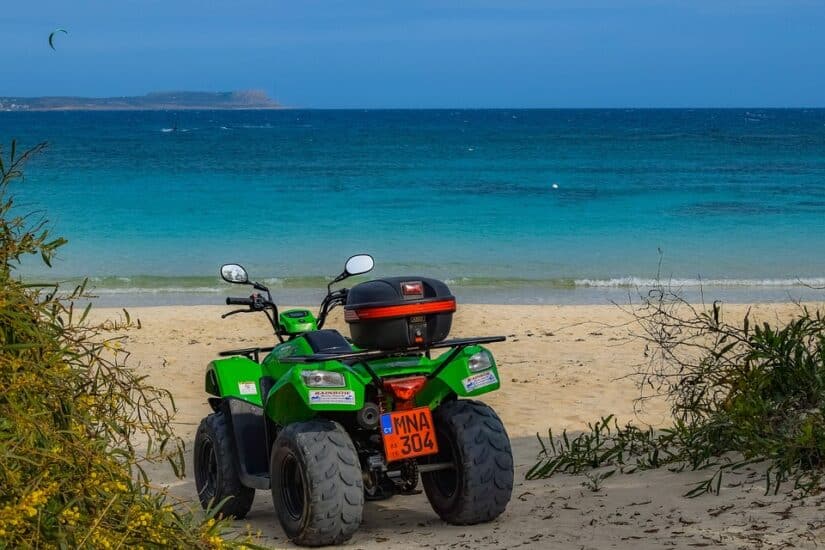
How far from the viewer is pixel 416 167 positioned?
149ft

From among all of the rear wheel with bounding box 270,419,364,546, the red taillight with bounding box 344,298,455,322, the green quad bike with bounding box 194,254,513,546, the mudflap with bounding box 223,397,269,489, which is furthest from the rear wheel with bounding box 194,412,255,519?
the red taillight with bounding box 344,298,455,322

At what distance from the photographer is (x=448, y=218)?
28.0 meters

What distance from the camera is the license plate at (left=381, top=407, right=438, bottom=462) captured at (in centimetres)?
530

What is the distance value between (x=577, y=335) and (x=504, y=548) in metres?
7.50

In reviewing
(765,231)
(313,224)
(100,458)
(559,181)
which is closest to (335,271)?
(313,224)

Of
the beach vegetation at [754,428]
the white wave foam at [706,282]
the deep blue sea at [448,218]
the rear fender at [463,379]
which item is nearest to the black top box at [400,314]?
the rear fender at [463,379]

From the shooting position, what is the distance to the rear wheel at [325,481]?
5.24m

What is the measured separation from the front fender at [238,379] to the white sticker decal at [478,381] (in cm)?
132

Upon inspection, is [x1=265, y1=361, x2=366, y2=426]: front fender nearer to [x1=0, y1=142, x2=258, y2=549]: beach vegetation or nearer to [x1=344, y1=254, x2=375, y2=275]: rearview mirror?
[x1=344, y1=254, x2=375, y2=275]: rearview mirror

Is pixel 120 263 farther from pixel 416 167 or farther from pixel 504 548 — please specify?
pixel 416 167

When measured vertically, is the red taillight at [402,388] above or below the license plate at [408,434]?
above

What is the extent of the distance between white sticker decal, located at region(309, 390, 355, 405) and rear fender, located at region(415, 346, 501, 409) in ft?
1.56

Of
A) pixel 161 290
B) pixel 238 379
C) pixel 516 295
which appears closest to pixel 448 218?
pixel 516 295

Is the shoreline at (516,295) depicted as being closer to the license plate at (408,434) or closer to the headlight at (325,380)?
the license plate at (408,434)
